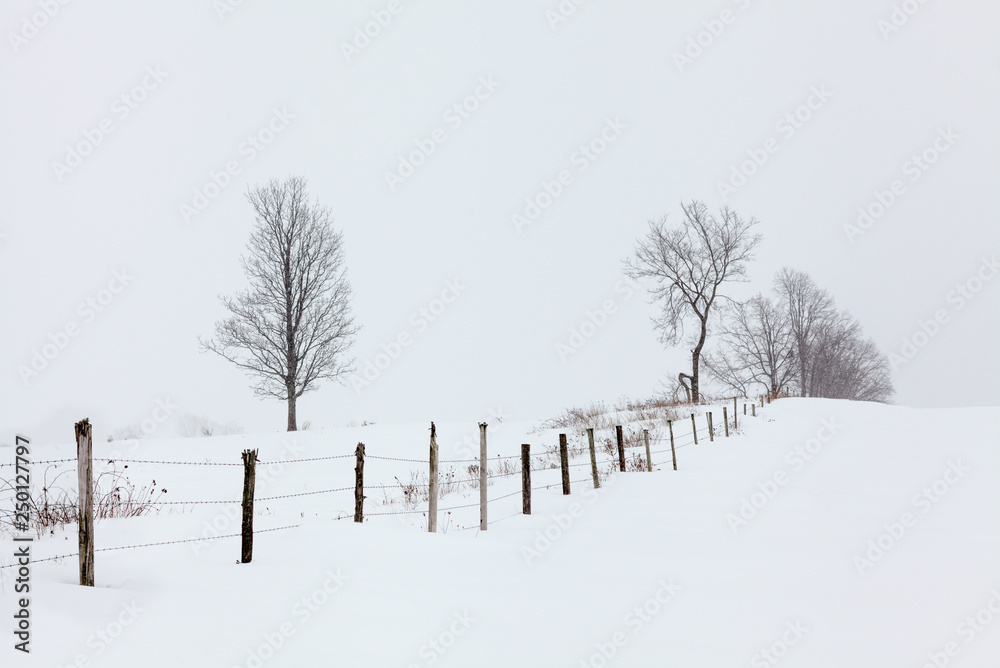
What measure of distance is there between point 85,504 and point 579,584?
15.8 ft

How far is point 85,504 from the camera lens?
5.56m

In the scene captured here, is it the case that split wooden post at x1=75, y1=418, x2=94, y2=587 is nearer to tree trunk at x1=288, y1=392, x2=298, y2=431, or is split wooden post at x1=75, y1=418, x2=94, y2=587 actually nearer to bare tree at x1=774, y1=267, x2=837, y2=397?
tree trunk at x1=288, y1=392, x2=298, y2=431

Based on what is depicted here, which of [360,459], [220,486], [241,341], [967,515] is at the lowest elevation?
[220,486]

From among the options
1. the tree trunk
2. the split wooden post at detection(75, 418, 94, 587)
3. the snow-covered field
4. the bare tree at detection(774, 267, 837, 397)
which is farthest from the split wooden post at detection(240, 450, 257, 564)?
the bare tree at detection(774, 267, 837, 397)

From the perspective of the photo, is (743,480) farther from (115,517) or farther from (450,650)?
(115,517)

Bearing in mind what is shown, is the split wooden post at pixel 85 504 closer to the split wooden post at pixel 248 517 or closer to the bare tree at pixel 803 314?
the split wooden post at pixel 248 517

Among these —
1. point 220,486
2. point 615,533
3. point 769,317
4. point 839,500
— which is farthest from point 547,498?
point 769,317

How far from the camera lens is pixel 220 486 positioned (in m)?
14.0

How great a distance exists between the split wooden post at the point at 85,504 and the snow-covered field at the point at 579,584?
19 cm

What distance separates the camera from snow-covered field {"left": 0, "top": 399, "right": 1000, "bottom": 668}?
464 cm

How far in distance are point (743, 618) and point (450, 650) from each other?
2.58m

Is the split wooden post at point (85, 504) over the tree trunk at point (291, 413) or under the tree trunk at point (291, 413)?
over

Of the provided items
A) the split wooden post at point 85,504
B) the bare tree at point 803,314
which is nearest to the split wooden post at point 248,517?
the split wooden post at point 85,504

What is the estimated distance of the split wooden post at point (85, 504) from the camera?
5.47m
